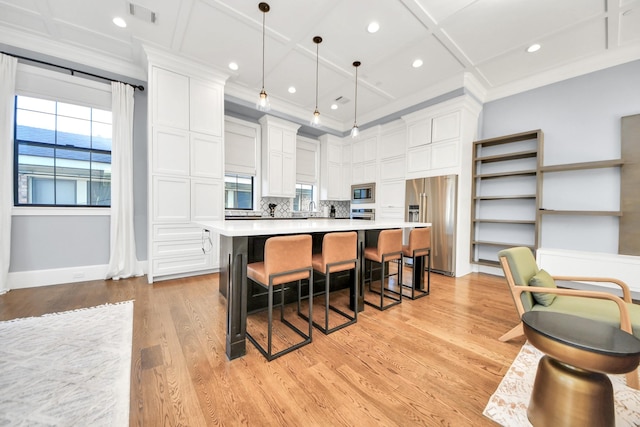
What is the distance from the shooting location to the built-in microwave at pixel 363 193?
5.54 meters

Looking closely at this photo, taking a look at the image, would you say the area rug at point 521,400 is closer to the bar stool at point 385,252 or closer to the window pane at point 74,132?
the bar stool at point 385,252

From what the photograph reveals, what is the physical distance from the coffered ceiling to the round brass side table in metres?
3.18

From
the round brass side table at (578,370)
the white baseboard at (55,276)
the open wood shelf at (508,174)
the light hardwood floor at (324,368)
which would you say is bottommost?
the light hardwood floor at (324,368)

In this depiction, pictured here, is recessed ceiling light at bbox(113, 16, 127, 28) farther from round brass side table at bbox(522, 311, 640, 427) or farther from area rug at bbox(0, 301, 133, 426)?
round brass side table at bbox(522, 311, 640, 427)

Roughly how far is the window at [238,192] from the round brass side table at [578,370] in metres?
4.91

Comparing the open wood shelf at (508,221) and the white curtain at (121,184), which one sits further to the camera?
the open wood shelf at (508,221)

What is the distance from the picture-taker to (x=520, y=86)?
3.92 meters

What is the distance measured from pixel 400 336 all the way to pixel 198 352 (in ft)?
5.52

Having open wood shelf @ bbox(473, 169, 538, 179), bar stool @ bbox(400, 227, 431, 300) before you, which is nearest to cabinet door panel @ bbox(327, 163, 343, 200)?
open wood shelf @ bbox(473, 169, 538, 179)

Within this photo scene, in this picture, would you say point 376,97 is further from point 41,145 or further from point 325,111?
point 41,145

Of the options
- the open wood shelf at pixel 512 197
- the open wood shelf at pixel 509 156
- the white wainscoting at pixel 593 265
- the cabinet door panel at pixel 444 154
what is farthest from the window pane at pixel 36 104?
the white wainscoting at pixel 593 265

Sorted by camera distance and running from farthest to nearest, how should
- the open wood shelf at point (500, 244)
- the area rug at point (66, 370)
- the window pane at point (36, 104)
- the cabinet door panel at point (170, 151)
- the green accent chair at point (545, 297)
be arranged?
1. the open wood shelf at point (500, 244)
2. the cabinet door panel at point (170, 151)
3. the window pane at point (36, 104)
4. the green accent chair at point (545, 297)
5. the area rug at point (66, 370)

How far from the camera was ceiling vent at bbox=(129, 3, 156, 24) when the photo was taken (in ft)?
8.74

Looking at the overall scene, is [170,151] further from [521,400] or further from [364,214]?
[521,400]
